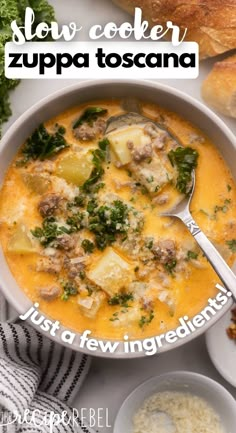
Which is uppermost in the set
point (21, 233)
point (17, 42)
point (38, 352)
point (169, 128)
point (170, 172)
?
point (17, 42)

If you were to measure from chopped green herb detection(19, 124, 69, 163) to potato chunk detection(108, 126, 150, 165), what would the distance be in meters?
0.20

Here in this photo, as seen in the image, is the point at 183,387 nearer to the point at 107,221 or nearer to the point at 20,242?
the point at 107,221

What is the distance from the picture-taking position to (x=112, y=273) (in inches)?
99.1

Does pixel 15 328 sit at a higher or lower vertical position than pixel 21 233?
lower

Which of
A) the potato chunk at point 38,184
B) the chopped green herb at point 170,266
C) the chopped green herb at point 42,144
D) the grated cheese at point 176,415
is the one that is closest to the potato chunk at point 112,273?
the chopped green herb at point 170,266

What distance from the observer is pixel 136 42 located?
9.45 feet

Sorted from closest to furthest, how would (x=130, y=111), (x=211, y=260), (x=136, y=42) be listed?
1. (x=211, y=260)
2. (x=130, y=111)
3. (x=136, y=42)

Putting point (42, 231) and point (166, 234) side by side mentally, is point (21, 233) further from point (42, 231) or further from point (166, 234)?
point (166, 234)

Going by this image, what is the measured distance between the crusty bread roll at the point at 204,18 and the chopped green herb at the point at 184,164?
569 mm

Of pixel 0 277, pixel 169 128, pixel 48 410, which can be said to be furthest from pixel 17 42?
pixel 48 410

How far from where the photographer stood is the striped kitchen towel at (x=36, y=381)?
2.62 m

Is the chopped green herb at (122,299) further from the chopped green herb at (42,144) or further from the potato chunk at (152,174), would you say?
the chopped green herb at (42,144)

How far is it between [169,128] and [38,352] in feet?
3.70

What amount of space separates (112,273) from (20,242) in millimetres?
389
